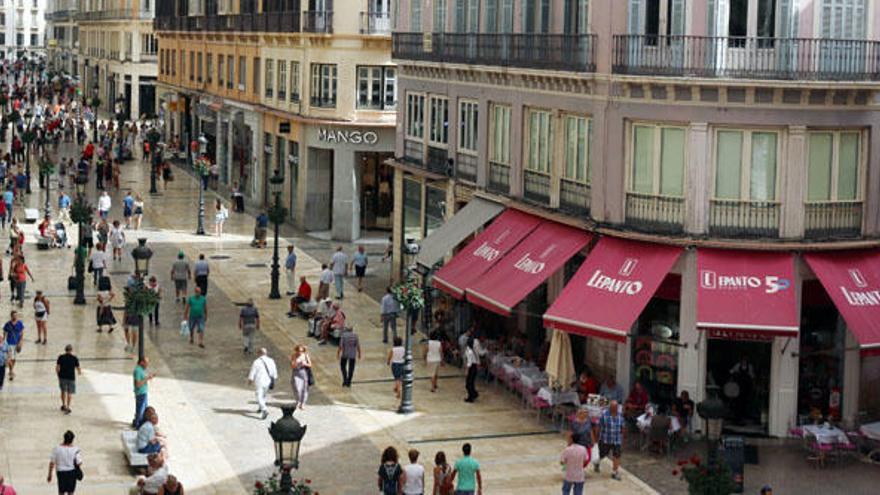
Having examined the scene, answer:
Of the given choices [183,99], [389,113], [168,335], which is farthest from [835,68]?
[183,99]

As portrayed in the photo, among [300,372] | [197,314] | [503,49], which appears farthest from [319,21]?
[300,372]

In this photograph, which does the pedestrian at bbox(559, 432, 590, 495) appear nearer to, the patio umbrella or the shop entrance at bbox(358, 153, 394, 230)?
the patio umbrella

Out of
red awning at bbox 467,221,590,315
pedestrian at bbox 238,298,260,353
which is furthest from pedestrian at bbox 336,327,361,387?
pedestrian at bbox 238,298,260,353

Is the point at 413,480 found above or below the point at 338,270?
below

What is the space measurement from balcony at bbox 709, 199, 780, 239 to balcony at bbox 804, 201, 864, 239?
2.26 feet

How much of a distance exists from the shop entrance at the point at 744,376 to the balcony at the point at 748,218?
2.19 meters

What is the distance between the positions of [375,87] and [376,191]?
14.4 ft

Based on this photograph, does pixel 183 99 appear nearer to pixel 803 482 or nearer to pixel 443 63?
pixel 443 63

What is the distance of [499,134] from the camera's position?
38.6 meters

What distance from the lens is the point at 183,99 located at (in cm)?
8906

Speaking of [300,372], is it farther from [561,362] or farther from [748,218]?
[748,218]

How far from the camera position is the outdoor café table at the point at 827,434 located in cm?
2900

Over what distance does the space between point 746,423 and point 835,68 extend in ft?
24.5

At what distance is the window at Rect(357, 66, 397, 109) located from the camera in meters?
58.2
